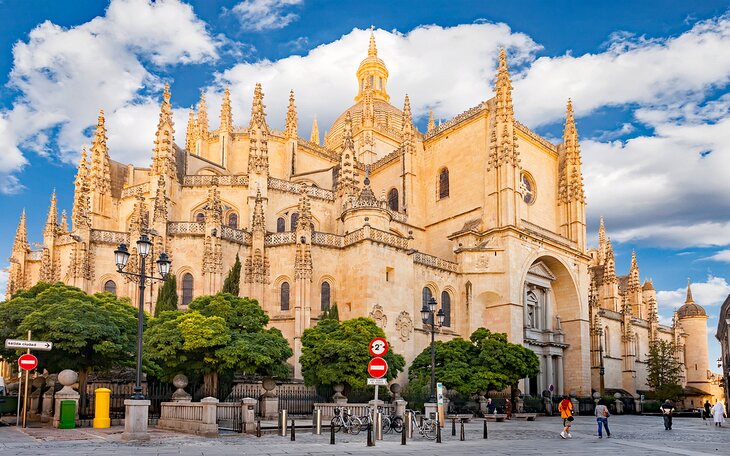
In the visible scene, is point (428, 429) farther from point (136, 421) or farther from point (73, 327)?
point (73, 327)

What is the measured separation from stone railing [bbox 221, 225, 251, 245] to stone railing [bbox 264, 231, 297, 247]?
1.12 meters

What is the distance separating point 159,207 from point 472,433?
2225cm

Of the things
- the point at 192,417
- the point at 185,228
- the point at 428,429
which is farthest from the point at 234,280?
the point at 428,429

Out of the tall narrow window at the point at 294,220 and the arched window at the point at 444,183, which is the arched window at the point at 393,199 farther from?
the tall narrow window at the point at 294,220

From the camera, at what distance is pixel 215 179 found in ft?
139

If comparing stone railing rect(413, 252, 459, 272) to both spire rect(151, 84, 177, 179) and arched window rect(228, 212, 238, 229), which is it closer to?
arched window rect(228, 212, 238, 229)

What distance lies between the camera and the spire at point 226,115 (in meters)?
51.4

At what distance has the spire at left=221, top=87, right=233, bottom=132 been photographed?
51438 mm

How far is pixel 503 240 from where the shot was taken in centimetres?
4275

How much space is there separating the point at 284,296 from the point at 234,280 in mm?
3615

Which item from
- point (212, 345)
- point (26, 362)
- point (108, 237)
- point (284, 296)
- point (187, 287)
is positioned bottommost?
point (26, 362)

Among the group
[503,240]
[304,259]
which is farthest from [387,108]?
[304,259]

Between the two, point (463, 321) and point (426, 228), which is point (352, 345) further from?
point (426, 228)

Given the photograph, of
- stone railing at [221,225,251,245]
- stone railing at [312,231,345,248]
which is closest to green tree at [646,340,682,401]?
stone railing at [312,231,345,248]
